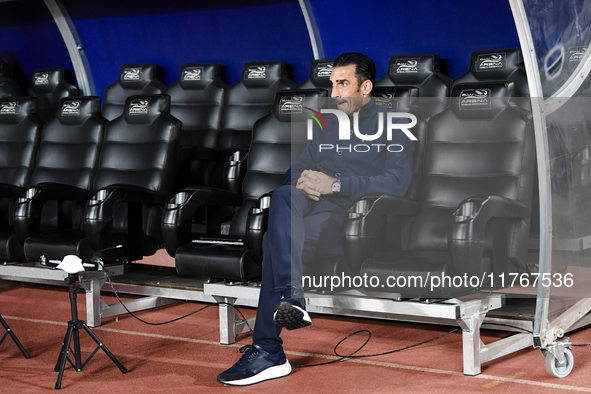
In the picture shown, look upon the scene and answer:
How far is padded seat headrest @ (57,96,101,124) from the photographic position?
14.2 feet

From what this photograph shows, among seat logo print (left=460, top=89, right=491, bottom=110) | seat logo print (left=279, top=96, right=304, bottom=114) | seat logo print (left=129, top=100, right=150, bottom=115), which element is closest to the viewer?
seat logo print (left=460, top=89, right=491, bottom=110)

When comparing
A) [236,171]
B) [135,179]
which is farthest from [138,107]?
[236,171]

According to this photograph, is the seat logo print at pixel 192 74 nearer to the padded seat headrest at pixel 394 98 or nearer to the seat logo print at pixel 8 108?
the seat logo print at pixel 8 108

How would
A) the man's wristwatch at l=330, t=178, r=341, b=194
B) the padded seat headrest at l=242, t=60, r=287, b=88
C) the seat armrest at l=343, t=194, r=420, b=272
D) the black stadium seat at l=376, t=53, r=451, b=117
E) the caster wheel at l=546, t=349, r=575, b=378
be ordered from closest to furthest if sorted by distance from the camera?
the caster wheel at l=546, t=349, r=575, b=378
the seat armrest at l=343, t=194, r=420, b=272
the man's wristwatch at l=330, t=178, r=341, b=194
the black stadium seat at l=376, t=53, r=451, b=117
the padded seat headrest at l=242, t=60, r=287, b=88

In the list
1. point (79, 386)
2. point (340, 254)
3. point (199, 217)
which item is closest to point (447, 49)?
point (199, 217)

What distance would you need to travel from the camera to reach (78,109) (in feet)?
14.3

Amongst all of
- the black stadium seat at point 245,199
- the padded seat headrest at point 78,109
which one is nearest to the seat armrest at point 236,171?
the black stadium seat at point 245,199

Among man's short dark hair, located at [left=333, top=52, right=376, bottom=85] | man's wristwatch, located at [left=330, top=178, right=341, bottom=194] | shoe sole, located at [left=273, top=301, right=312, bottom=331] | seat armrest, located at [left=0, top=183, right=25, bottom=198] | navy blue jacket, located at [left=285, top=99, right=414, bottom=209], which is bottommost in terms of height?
shoe sole, located at [left=273, top=301, right=312, bottom=331]

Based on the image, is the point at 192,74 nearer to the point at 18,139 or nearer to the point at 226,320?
the point at 18,139

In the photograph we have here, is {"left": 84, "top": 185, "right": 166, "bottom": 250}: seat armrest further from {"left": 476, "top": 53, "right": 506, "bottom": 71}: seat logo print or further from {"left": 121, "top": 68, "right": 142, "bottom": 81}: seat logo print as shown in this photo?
{"left": 476, "top": 53, "right": 506, "bottom": 71}: seat logo print

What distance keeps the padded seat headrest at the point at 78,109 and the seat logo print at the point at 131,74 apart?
0.99 meters

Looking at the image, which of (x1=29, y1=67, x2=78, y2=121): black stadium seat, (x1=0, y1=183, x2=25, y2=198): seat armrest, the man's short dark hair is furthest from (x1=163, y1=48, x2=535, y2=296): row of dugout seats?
(x1=29, y1=67, x2=78, y2=121): black stadium seat

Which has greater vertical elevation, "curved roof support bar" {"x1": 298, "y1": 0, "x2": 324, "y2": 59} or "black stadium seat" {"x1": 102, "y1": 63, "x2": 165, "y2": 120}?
"curved roof support bar" {"x1": 298, "y1": 0, "x2": 324, "y2": 59}

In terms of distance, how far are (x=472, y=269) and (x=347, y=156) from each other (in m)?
0.76
